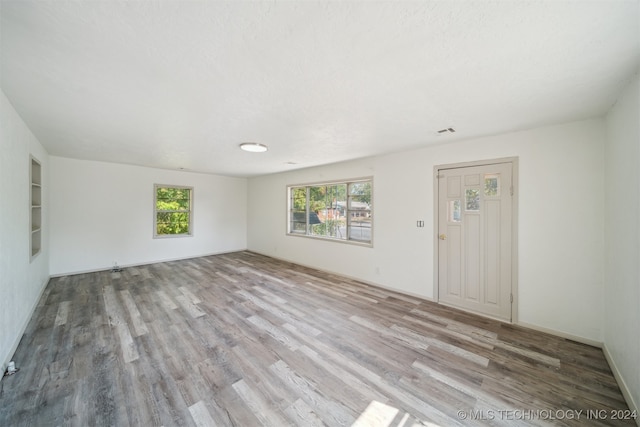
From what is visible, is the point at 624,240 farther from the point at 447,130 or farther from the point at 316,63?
the point at 316,63

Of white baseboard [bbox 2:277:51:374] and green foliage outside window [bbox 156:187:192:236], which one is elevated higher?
green foliage outside window [bbox 156:187:192:236]

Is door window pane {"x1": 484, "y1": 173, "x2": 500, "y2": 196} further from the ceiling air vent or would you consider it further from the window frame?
the window frame

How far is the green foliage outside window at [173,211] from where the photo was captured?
6.00 m

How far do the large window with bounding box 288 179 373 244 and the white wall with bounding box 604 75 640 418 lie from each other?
9.31 feet

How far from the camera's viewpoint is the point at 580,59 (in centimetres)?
149

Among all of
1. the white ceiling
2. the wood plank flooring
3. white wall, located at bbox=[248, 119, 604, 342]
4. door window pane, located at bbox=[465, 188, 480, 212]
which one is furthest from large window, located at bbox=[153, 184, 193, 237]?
door window pane, located at bbox=[465, 188, 480, 212]

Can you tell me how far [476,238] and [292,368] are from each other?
2834 millimetres

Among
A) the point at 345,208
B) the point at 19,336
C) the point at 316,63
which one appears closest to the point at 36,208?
the point at 19,336

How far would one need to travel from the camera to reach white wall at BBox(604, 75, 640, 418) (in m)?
1.67

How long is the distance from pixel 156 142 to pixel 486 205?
15.6 feet

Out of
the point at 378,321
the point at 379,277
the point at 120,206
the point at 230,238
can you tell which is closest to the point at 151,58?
the point at 378,321

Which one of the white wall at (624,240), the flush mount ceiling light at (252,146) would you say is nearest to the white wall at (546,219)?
the white wall at (624,240)

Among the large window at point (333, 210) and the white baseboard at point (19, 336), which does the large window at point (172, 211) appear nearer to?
the white baseboard at point (19, 336)

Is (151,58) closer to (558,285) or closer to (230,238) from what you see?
(558,285)
